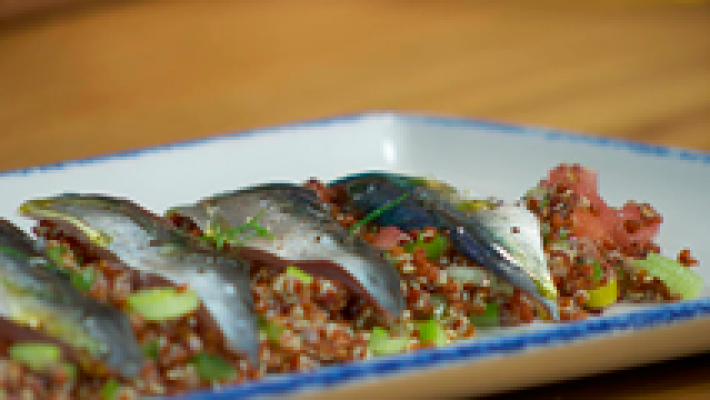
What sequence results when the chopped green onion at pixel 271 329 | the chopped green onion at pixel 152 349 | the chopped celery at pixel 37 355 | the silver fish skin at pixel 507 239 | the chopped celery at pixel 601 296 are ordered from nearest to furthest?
the chopped celery at pixel 37 355
the chopped green onion at pixel 152 349
the chopped green onion at pixel 271 329
the silver fish skin at pixel 507 239
the chopped celery at pixel 601 296

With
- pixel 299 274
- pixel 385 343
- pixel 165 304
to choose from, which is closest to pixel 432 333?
pixel 385 343

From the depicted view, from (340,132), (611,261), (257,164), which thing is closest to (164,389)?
(611,261)

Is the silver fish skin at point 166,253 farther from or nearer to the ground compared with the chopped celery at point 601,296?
farther from the ground

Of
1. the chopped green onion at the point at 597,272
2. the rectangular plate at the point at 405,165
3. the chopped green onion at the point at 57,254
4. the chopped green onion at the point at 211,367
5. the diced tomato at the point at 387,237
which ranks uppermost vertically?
the rectangular plate at the point at 405,165

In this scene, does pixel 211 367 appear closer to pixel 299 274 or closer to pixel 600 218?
pixel 299 274

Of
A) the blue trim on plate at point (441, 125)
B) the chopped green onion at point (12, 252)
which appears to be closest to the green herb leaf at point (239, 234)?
the chopped green onion at point (12, 252)

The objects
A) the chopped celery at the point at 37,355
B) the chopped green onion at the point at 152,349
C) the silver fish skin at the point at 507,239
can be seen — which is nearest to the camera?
the chopped celery at the point at 37,355

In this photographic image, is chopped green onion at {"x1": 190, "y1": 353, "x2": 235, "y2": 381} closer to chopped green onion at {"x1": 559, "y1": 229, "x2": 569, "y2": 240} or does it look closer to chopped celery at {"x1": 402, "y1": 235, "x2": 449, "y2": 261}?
chopped celery at {"x1": 402, "y1": 235, "x2": 449, "y2": 261}

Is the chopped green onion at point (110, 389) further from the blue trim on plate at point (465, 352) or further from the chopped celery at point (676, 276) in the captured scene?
the chopped celery at point (676, 276)
